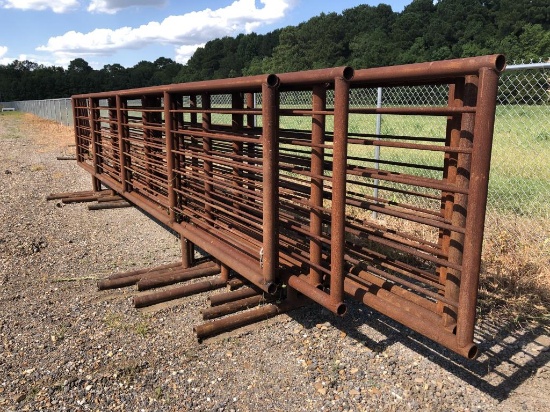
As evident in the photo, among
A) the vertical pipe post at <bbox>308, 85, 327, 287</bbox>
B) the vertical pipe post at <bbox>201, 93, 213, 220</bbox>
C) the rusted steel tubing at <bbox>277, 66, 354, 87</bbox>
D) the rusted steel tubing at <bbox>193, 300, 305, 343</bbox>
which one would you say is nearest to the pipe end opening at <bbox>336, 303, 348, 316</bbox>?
the vertical pipe post at <bbox>308, 85, 327, 287</bbox>

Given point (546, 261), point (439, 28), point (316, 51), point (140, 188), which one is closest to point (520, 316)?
point (546, 261)

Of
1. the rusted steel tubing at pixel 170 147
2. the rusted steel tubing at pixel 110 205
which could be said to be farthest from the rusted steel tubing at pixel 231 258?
the rusted steel tubing at pixel 110 205

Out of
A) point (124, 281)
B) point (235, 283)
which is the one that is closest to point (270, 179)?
point (235, 283)

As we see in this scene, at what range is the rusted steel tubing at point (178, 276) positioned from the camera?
446 centimetres

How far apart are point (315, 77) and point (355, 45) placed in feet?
225

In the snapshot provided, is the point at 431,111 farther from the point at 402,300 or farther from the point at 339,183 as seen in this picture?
the point at 402,300

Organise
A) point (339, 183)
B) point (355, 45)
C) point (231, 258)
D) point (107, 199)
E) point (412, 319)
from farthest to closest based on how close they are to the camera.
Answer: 1. point (355, 45)
2. point (107, 199)
3. point (231, 258)
4. point (339, 183)
5. point (412, 319)

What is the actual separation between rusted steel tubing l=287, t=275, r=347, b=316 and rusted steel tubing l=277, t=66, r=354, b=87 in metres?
1.37

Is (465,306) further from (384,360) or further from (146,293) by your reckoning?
(146,293)

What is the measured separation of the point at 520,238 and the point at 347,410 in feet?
11.7

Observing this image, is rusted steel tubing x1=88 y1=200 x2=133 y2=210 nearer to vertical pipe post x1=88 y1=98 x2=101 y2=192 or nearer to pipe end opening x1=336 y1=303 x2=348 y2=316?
vertical pipe post x1=88 y1=98 x2=101 y2=192

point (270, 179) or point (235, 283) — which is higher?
point (270, 179)

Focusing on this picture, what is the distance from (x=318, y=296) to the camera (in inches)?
123

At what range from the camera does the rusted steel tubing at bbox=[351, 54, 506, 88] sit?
84.4 inches
